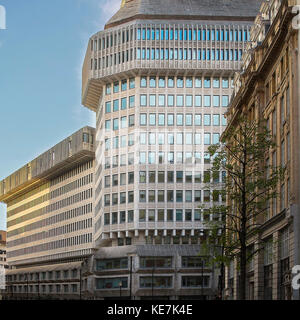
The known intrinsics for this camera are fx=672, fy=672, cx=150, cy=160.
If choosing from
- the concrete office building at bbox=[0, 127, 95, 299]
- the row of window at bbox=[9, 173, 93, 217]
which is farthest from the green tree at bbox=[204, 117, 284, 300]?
the row of window at bbox=[9, 173, 93, 217]

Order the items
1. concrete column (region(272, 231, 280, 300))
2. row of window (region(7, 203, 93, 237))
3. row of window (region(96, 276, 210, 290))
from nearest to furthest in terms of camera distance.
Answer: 1. concrete column (region(272, 231, 280, 300))
2. row of window (region(96, 276, 210, 290))
3. row of window (region(7, 203, 93, 237))

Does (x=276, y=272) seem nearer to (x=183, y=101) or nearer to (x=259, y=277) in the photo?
(x=259, y=277)

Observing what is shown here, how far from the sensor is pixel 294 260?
45.2m

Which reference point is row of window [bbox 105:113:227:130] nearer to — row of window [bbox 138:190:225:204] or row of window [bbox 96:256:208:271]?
row of window [bbox 138:190:225:204]

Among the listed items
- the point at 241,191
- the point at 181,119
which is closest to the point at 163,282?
the point at 181,119

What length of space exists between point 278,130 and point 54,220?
11665 centimetres

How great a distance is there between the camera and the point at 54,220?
541 feet

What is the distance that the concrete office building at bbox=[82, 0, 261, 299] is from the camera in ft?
376

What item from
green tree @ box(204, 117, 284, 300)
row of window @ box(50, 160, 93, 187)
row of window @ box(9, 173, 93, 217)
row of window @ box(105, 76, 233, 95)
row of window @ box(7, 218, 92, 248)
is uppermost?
row of window @ box(105, 76, 233, 95)

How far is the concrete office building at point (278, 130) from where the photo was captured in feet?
154

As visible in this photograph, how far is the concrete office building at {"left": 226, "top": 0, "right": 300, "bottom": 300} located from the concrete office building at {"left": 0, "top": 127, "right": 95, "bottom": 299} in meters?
74.9

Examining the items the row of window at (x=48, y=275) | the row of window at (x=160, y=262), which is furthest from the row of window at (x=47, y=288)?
the row of window at (x=160, y=262)
